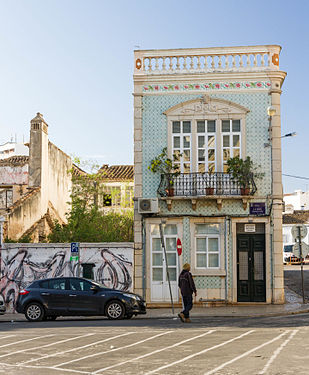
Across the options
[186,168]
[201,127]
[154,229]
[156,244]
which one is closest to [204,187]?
[186,168]

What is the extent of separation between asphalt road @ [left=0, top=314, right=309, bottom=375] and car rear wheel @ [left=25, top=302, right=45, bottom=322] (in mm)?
2353

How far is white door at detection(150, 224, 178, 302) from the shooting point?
24.4 m

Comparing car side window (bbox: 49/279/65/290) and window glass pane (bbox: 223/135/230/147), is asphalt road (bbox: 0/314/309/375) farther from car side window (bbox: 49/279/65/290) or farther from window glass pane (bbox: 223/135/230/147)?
window glass pane (bbox: 223/135/230/147)

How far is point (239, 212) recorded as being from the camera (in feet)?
80.2

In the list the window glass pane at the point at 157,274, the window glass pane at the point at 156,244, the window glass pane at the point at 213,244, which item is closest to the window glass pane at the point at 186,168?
the window glass pane at the point at 213,244

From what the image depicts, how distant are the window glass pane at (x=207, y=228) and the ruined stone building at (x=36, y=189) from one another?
26.0 ft

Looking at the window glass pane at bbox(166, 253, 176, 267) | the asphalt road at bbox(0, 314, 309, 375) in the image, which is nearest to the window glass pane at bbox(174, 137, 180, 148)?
the window glass pane at bbox(166, 253, 176, 267)

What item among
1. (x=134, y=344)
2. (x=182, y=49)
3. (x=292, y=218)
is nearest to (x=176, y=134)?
(x=182, y=49)

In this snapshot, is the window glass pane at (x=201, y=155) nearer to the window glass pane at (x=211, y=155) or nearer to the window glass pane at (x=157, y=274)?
the window glass pane at (x=211, y=155)

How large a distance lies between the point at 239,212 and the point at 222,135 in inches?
117

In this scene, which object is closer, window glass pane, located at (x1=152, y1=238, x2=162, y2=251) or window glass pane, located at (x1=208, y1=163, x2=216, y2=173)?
window glass pane, located at (x1=208, y1=163, x2=216, y2=173)

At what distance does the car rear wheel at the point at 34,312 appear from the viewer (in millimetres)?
20000

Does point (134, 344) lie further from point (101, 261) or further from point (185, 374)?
point (101, 261)

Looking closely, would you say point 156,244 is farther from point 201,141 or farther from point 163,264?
point 201,141
